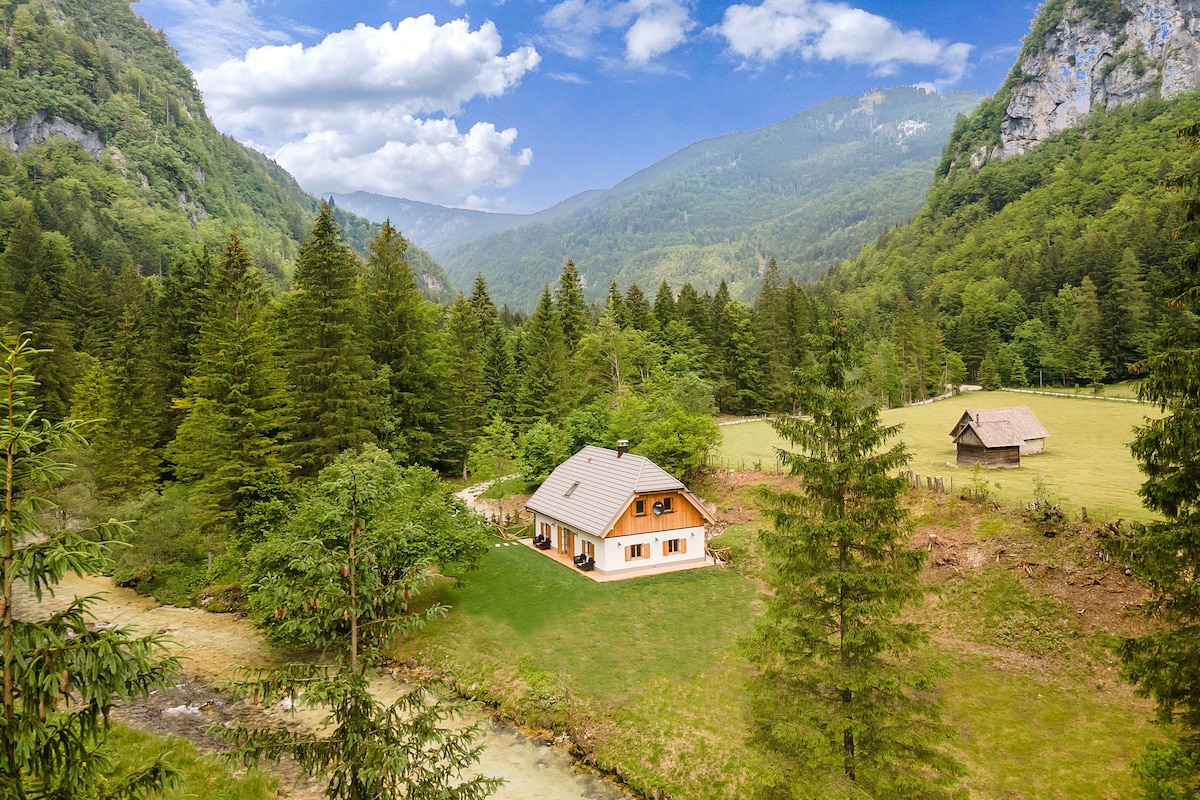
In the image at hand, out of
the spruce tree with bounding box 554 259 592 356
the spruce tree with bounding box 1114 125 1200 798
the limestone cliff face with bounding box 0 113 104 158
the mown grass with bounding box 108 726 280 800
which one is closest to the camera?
the spruce tree with bounding box 1114 125 1200 798

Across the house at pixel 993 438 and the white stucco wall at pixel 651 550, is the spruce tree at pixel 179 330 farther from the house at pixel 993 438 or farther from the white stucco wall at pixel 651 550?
the house at pixel 993 438

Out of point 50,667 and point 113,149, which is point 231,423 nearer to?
point 50,667

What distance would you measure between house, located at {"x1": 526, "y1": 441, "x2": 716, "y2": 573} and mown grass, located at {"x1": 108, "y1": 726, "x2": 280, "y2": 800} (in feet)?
59.5

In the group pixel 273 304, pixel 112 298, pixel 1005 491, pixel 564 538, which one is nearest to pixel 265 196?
pixel 112 298

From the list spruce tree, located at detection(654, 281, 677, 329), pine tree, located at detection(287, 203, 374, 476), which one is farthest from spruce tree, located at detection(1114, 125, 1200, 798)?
spruce tree, located at detection(654, 281, 677, 329)

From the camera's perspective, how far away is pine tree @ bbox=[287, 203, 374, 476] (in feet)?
117

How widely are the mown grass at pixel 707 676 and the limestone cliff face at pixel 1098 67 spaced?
19675 centimetres

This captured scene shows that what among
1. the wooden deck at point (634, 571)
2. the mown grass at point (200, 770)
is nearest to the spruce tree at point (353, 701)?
the mown grass at point (200, 770)

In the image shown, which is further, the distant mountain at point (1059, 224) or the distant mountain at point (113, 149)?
the distant mountain at point (113, 149)

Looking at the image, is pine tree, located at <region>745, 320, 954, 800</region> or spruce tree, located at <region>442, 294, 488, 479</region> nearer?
pine tree, located at <region>745, 320, 954, 800</region>

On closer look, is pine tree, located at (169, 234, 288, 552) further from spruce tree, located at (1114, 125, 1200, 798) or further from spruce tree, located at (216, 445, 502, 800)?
spruce tree, located at (1114, 125, 1200, 798)

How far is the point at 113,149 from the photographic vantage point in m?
133

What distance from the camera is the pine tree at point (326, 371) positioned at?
35.6 m

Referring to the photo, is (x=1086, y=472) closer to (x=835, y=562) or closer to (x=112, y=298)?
(x=835, y=562)
